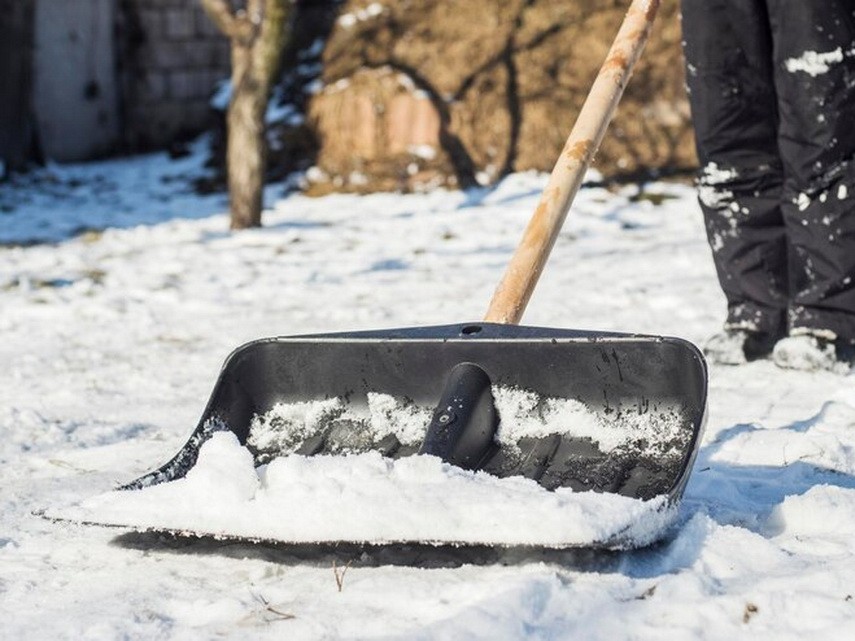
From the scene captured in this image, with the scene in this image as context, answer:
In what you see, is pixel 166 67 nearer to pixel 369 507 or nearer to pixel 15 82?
pixel 15 82

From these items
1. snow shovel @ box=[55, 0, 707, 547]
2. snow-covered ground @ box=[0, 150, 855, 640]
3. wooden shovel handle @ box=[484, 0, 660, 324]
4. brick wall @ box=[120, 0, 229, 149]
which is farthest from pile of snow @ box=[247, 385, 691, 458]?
brick wall @ box=[120, 0, 229, 149]

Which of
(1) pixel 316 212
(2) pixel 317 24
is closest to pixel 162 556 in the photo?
(1) pixel 316 212

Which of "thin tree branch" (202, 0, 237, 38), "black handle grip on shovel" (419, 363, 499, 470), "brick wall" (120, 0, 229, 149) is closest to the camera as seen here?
"black handle grip on shovel" (419, 363, 499, 470)

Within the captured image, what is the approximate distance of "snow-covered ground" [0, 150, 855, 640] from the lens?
1661 millimetres

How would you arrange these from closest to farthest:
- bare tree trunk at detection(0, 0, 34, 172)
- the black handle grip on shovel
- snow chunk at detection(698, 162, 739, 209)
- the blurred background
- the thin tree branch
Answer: the black handle grip on shovel, snow chunk at detection(698, 162, 739, 209), the thin tree branch, the blurred background, bare tree trunk at detection(0, 0, 34, 172)

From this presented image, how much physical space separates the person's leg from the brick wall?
24.0 ft

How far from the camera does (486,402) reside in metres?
2.09

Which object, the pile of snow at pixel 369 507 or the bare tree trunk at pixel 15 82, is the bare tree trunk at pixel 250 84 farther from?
the pile of snow at pixel 369 507

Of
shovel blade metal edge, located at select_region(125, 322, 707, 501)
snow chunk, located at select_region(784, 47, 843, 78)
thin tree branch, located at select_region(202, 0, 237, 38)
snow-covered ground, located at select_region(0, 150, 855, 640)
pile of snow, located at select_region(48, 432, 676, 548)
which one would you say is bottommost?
snow-covered ground, located at select_region(0, 150, 855, 640)

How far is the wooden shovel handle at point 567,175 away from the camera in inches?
91.9

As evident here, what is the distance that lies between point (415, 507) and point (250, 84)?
4.77m

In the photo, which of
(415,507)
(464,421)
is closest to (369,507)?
(415,507)

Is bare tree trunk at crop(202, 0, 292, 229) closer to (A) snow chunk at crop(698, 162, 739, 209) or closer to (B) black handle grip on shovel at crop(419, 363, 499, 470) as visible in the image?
(A) snow chunk at crop(698, 162, 739, 209)

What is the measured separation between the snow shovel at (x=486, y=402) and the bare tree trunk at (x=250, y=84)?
13.4 feet
